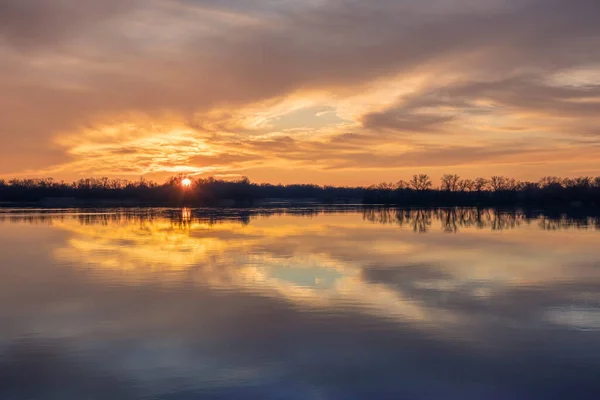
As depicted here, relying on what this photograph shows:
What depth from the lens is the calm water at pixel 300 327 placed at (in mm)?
8867

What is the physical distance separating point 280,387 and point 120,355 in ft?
11.4

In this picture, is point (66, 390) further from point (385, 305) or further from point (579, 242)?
point (579, 242)

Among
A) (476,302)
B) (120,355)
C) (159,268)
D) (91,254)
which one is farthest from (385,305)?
(91,254)

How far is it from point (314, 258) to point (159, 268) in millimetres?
6627

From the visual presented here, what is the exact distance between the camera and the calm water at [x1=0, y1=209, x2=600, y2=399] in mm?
8867

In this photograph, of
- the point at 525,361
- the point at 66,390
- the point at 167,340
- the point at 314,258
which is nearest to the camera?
the point at 66,390

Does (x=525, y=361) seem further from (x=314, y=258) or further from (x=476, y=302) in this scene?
(x=314, y=258)

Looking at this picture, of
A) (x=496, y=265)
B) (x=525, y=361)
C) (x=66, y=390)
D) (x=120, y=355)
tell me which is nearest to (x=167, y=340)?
(x=120, y=355)

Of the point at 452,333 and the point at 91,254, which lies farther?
A: the point at 91,254

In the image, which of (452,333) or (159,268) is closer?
(452,333)

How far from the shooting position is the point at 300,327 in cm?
1216

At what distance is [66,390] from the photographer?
8.59 metres

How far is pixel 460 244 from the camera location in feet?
98.1

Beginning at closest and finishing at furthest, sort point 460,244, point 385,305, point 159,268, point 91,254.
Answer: point 385,305, point 159,268, point 91,254, point 460,244
